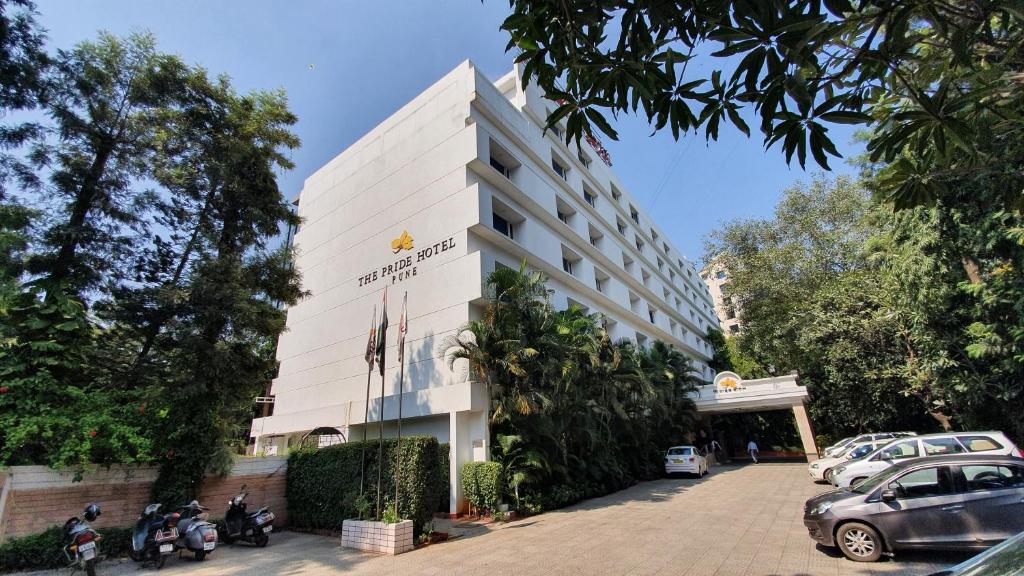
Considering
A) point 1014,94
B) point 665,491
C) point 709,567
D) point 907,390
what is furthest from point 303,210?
point 907,390

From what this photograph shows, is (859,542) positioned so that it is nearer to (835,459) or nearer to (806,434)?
(835,459)

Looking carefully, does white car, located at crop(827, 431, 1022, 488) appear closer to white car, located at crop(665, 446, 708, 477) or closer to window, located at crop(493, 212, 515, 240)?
white car, located at crop(665, 446, 708, 477)

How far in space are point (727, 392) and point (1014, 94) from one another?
25.0 metres

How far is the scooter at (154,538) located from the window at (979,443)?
1704 centimetres

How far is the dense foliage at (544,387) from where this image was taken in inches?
521

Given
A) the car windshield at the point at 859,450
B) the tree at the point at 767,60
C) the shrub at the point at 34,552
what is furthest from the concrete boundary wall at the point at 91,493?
the car windshield at the point at 859,450

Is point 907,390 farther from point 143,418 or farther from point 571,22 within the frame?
point 143,418

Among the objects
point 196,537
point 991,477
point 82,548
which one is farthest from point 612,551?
point 82,548

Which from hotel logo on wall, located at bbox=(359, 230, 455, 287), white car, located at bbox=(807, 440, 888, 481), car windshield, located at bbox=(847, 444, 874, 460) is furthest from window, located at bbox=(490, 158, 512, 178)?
car windshield, located at bbox=(847, 444, 874, 460)

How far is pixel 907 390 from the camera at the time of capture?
19375 millimetres

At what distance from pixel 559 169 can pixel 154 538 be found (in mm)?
22126

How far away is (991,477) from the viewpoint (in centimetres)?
617

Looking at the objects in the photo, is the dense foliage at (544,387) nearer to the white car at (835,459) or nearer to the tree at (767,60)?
the white car at (835,459)

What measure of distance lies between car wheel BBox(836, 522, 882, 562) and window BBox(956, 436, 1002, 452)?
633 cm
